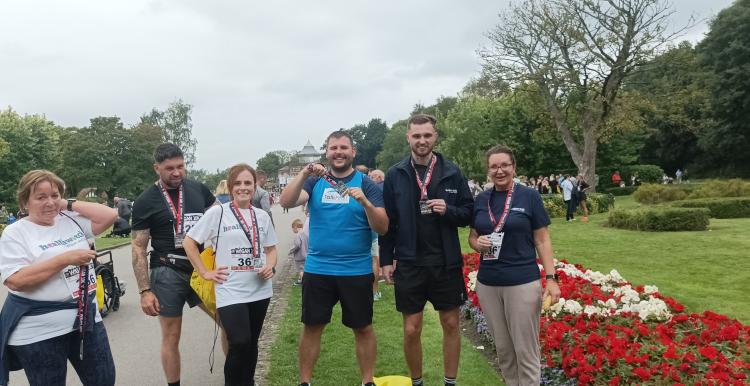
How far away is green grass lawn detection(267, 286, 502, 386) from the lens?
16.5ft

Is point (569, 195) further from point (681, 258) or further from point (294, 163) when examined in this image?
point (294, 163)

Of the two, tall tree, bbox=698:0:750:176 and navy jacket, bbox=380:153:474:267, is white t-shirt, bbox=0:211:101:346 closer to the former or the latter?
navy jacket, bbox=380:153:474:267

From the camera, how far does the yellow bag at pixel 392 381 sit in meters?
4.58

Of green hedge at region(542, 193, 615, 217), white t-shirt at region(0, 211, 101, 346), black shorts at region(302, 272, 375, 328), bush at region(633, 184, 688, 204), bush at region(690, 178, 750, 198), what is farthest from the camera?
bush at region(633, 184, 688, 204)

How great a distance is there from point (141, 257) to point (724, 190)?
78.7 ft

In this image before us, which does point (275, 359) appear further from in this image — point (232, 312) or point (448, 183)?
point (448, 183)

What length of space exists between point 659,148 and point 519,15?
30929 mm

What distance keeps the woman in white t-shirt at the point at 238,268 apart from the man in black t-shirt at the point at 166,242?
30 cm

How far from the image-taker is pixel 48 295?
10.3 ft

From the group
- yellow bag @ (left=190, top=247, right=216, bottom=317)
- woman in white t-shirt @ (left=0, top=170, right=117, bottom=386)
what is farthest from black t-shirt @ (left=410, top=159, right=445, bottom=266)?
woman in white t-shirt @ (left=0, top=170, right=117, bottom=386)

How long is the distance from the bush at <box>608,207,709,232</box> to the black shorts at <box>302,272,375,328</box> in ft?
47.3

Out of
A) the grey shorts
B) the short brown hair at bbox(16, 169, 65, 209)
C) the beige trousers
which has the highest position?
the short brown hair at bbox(16, 169, 65, 209)

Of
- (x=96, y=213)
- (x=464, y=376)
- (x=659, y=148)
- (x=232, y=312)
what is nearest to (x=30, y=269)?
(x=96, y=213)

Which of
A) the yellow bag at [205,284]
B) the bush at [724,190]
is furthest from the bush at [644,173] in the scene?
the yellow bag at [205,284]
